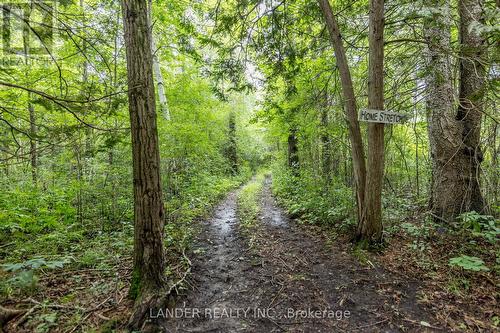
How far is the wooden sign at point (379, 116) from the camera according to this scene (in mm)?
4309

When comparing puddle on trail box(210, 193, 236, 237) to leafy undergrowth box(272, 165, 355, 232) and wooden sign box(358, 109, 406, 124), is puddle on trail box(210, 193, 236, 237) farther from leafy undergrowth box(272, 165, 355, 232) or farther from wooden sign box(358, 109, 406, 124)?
wooden sign box(358, 109, 406, 124)

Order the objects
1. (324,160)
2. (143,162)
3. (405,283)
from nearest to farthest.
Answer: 1. (143,162)
2. (405,283)
3. (324,160)

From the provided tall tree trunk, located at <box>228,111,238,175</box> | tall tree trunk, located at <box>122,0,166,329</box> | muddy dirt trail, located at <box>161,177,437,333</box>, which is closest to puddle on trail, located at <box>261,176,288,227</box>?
muddy dirt trail, located at <box>161,177,437,333</box>

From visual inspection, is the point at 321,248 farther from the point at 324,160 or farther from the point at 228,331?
the point at 324,160

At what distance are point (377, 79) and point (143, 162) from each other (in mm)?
4186

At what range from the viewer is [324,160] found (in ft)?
30.0

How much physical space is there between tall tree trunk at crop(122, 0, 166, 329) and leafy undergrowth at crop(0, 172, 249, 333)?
38cm

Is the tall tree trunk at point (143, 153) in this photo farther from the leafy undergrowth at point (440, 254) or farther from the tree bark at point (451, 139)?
the tree bark at point (451, 139)

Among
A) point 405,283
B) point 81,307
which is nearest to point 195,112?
point 81,307

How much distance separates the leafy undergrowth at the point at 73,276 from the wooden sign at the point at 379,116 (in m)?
4.12

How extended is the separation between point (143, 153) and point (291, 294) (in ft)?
9.29

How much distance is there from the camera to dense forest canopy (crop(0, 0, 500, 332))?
3051 millimetres

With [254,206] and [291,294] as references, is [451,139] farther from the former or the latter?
[254,206]

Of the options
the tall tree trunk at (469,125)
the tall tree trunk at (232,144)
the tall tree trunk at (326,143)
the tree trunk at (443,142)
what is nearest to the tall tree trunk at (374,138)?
the tree trunk at (443,142)
